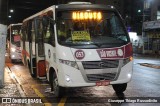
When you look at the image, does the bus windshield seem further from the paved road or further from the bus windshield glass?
the bus windshield glass

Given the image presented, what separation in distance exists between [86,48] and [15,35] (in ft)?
51.0

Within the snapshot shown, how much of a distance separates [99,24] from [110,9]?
0.62 meters

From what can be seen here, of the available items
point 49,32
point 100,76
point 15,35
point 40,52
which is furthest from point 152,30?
point 100,76

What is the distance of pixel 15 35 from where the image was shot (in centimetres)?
2469

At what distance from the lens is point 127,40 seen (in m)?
10.5

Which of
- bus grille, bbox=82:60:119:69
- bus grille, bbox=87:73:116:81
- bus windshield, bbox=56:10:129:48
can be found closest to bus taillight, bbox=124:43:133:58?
bus windshield, bbox=56:10:129:48

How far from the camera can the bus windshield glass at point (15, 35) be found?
969 inches

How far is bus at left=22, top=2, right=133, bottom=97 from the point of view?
9836 millimetres

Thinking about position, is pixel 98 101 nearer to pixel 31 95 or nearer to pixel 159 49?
pixel 31 95

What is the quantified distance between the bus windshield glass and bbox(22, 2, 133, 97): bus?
533 inches

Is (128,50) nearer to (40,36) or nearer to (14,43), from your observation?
(40,36)

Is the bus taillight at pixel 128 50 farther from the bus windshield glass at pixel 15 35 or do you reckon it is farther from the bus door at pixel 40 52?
the bus windshield glass at pixel 15 35

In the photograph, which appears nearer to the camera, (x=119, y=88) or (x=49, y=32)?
(x=49, y=32)

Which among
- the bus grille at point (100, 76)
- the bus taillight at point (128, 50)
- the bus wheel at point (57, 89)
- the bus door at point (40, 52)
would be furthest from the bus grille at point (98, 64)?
the bus door at point (40, 52)
